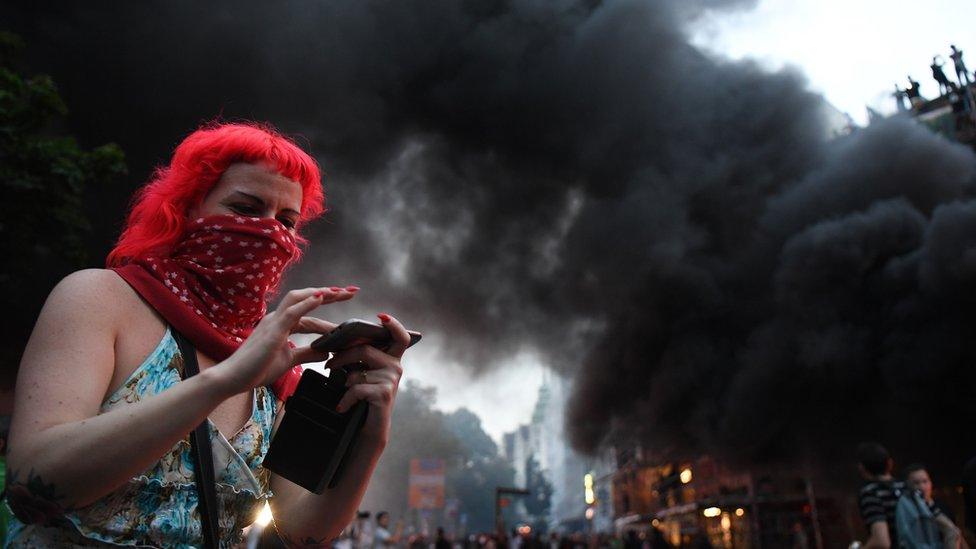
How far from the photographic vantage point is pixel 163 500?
37.0 inches

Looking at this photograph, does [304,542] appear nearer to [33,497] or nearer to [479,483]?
[33,497]

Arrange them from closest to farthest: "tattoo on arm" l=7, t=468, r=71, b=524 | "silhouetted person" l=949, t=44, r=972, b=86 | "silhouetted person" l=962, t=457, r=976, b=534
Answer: "tattoo on arm" l=7, t=468, r=71, b=524 < "silhouetted person" l=962, t=457, r=976, b=534 < "silhouetted person" l=949, t=44, r=972, b=86

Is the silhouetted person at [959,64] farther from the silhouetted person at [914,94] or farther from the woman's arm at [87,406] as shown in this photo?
the woman's arm at [87,406]

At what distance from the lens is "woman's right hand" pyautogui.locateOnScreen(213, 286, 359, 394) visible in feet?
2.87

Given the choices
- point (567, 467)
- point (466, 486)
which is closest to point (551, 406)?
point (567, 467)

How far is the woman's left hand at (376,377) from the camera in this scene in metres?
1.09

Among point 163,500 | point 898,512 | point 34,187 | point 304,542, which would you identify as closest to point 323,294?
point 163,500

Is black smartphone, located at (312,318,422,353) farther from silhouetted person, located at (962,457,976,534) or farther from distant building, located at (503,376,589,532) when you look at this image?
distant building, located at (503,376,589,532)

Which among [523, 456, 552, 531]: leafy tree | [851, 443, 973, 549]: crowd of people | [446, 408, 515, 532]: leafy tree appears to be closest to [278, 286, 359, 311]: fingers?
[851, 443, 973, 549]: crowd of people

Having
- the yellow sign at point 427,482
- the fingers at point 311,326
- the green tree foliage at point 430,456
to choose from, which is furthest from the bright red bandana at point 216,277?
the green tree foliage at point 430,456

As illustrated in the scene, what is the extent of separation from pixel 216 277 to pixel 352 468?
455 millimetres

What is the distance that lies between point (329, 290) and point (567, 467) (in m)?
91.3

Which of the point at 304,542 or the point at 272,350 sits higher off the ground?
the point at 272,350

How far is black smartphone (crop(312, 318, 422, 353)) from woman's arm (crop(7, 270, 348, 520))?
13cm
